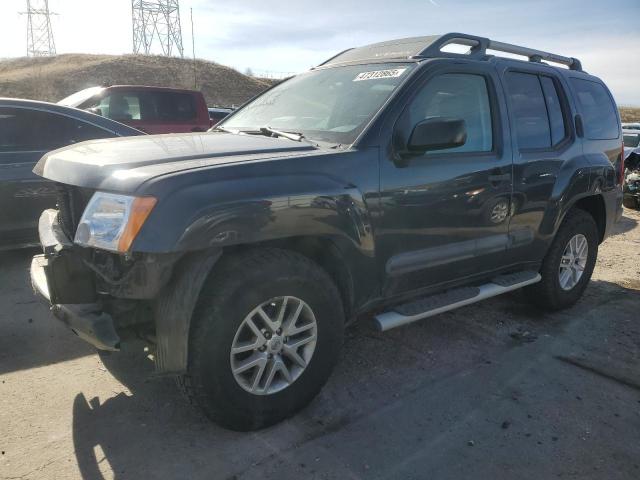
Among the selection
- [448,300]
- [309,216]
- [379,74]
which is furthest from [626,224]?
[309,216]

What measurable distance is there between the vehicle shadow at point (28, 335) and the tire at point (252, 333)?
1461 mm

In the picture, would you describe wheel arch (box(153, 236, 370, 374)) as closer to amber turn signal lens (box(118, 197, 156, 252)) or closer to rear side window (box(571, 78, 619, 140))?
amber turn signal lens (box(118, 197, 156, 252))

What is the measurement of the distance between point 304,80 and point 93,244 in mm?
2208

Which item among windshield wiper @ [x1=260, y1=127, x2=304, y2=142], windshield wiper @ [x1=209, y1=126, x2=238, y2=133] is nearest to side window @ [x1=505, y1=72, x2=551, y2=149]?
windshield wiper @ [x1=260, y1=127, x2=304, y2=142]

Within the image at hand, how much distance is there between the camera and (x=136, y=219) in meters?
2.23

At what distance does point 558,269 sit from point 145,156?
351 centimetres

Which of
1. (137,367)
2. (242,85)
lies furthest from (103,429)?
(242,85)

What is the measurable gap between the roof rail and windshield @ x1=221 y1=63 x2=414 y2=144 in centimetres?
32

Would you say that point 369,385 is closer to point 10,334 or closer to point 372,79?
point 372,79

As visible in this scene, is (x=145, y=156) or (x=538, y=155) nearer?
(x=145, y=156)

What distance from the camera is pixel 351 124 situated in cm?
315

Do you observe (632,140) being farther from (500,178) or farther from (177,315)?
(177,315)

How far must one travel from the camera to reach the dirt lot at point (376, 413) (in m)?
2.52

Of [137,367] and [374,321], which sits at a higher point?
[374,321]
